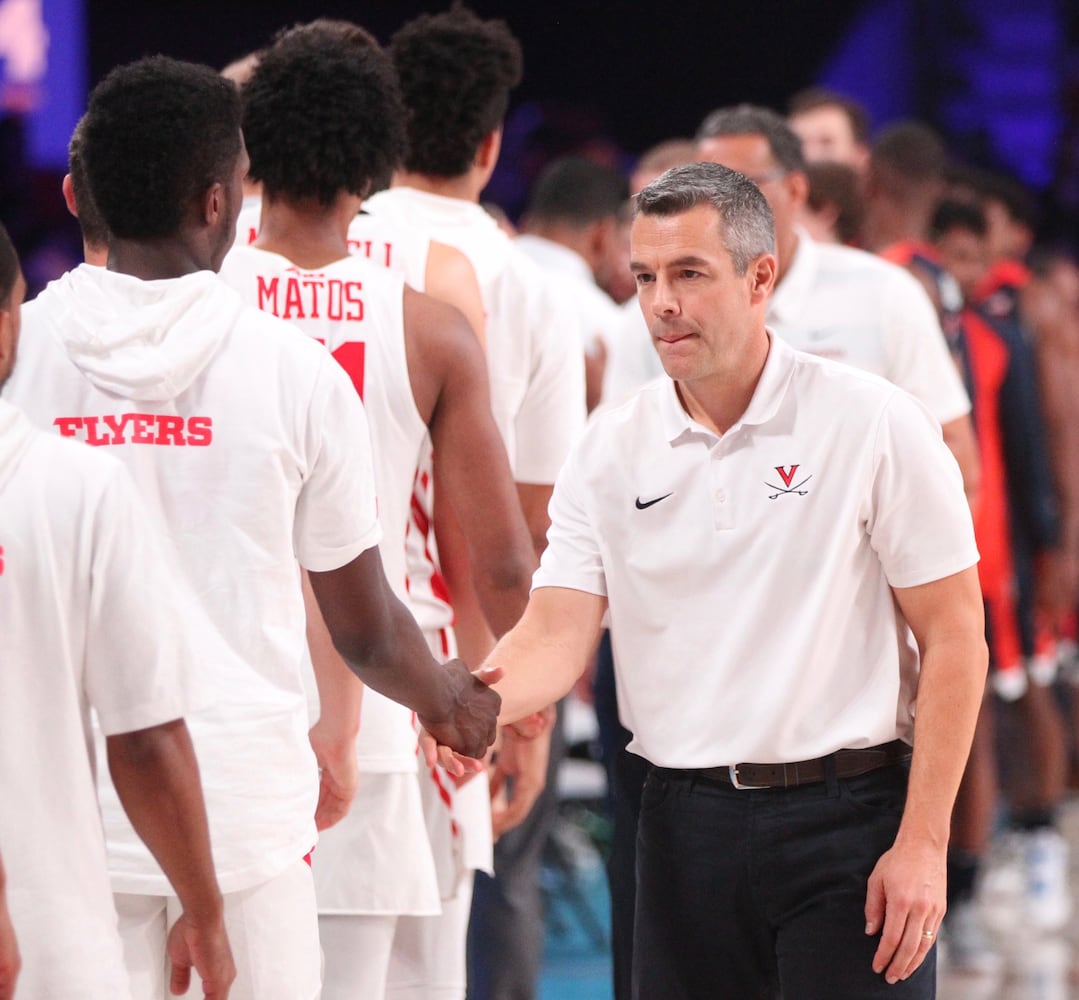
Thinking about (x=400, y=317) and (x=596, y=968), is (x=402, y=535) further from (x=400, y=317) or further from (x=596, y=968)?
(x=596, y=968)

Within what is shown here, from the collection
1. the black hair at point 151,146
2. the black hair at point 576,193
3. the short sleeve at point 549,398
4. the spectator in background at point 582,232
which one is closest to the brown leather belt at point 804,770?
the black hair at point 151,146

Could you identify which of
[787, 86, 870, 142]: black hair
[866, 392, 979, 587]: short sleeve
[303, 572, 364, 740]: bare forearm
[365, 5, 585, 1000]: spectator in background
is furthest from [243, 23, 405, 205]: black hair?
[787, 86, 870, 142]: black hair

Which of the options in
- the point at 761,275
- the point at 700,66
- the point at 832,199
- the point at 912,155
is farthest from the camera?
the point at 700,66

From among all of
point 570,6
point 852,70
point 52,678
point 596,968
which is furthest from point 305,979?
point 852,70

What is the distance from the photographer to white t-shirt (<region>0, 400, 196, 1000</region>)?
1.94 m

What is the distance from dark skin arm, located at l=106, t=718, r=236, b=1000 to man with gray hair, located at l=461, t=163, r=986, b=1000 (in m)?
0.71

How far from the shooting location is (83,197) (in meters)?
2.59

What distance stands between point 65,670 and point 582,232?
3.72 metres

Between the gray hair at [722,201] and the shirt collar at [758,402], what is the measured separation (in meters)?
0.14

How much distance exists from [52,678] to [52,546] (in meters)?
0.14

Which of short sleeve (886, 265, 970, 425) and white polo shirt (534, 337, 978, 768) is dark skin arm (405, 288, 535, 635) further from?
short sleeve (886, 265, 970, 425)

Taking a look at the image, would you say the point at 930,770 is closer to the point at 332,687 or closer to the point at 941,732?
the point at 941,732

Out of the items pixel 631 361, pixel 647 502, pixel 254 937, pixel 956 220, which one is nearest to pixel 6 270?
pixel 254 937

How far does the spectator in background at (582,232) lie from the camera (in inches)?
203
